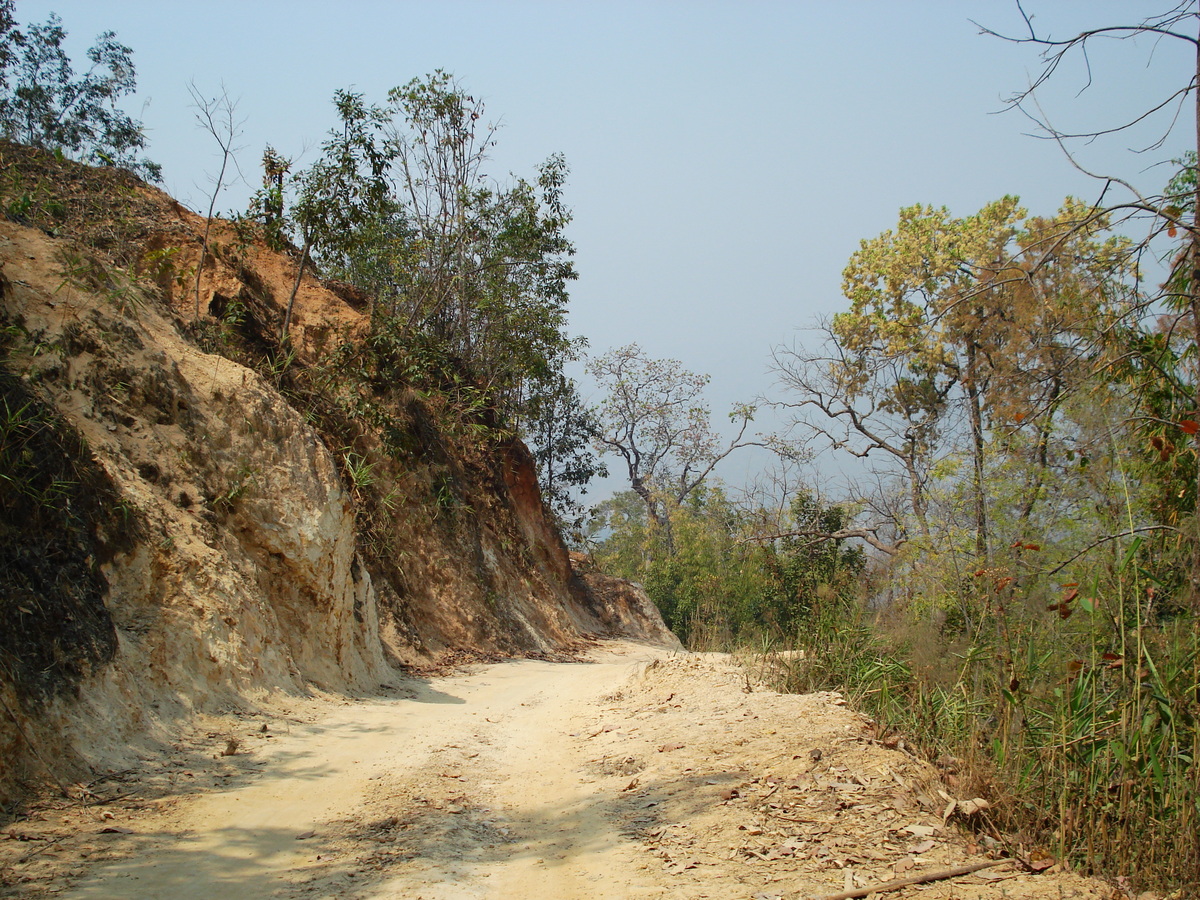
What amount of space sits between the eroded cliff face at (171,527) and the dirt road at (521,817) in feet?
1.96

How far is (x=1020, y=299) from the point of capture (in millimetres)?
6695

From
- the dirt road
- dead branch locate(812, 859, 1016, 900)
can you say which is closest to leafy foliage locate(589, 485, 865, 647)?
the dirt road

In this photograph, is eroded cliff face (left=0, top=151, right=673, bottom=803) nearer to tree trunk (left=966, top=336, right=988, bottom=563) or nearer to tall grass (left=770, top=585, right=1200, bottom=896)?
tall grass (left=770, top=585, right=1200, bottom=896)

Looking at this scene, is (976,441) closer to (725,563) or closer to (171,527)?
(725,563)

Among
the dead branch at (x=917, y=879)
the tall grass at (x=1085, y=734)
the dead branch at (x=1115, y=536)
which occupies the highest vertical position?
the dead branch at (x=1115, y=536)

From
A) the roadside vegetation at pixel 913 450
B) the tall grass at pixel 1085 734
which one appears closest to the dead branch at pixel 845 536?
the roadside vegetation at pixel 913 450

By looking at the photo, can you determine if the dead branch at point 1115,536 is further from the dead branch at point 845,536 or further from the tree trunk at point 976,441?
the dead branch at point 845,536

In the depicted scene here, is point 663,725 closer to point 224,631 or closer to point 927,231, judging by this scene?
point 224,631

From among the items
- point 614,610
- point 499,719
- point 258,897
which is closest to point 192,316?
point 499,719

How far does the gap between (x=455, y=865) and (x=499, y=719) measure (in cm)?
422

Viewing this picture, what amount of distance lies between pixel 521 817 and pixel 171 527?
14.3 feet

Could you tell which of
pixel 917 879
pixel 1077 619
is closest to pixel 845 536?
pixel 1077 619

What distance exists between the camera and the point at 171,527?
7.58 meters

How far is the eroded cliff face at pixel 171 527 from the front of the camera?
5.61 meters
